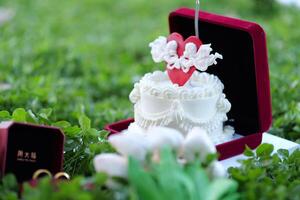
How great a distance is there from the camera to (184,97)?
89.4 inches

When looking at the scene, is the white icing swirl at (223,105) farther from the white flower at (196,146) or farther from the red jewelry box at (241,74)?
the white flower at (196,146)

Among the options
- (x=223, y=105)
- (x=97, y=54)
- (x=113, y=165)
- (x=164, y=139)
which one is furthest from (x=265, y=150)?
(x=97, y=54)

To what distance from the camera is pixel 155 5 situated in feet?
22.1

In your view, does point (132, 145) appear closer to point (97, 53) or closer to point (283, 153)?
point (283, 153)

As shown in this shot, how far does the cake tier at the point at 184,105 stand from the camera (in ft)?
7.45

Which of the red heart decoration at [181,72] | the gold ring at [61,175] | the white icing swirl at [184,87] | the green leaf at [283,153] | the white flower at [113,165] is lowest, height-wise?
the green leaf at [283,153]

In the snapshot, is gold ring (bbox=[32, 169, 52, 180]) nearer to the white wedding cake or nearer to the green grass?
the white wedding cake

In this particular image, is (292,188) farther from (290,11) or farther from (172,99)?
(290,11)

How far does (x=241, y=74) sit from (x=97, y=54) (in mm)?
2830

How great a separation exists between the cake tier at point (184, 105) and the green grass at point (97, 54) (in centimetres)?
57

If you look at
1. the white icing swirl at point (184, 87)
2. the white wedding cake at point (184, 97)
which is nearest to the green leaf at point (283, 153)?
the white wedding cake at point (184, 97)

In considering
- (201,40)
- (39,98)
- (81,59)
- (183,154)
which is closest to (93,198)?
(183,154)

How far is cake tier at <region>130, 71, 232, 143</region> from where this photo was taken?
227 centimetres

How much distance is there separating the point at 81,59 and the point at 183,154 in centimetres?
296
